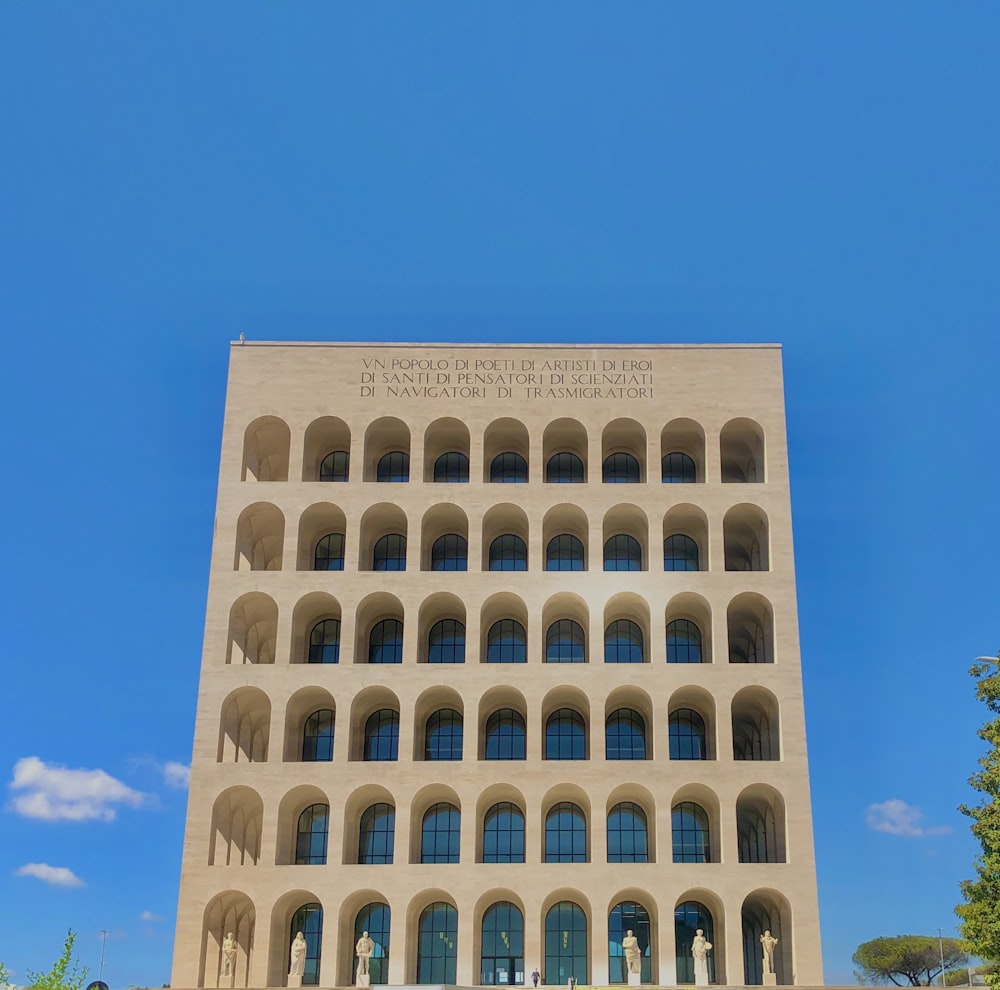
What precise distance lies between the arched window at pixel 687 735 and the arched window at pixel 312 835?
15.2 meters

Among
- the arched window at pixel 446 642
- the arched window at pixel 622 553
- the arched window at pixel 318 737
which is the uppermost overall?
the arched window at pixel 622 553

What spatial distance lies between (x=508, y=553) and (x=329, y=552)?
8.22m

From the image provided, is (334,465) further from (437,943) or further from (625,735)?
(437,943)

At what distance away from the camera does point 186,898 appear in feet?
163

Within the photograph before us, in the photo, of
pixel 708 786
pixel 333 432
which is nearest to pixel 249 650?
pixel 333 432

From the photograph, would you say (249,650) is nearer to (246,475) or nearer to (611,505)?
(246,475)

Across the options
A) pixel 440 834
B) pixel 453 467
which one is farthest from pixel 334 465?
pixel 440 834

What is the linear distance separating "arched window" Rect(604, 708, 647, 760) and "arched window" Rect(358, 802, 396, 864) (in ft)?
31.8

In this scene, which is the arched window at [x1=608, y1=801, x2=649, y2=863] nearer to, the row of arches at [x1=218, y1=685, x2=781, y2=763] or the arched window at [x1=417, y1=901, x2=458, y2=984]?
the row of arches at [x1=218, y1=685, x2=781, y2=763]

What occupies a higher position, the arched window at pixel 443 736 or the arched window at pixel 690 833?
the arched window at pixel 443 736

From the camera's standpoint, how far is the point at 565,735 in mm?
56156

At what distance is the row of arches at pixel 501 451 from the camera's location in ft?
188

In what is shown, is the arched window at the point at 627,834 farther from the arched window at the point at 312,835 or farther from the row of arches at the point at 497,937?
the arched window at the point at 312,835

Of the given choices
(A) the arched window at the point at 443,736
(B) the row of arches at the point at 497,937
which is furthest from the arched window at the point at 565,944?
(A) the arched window at the point at 443,736
